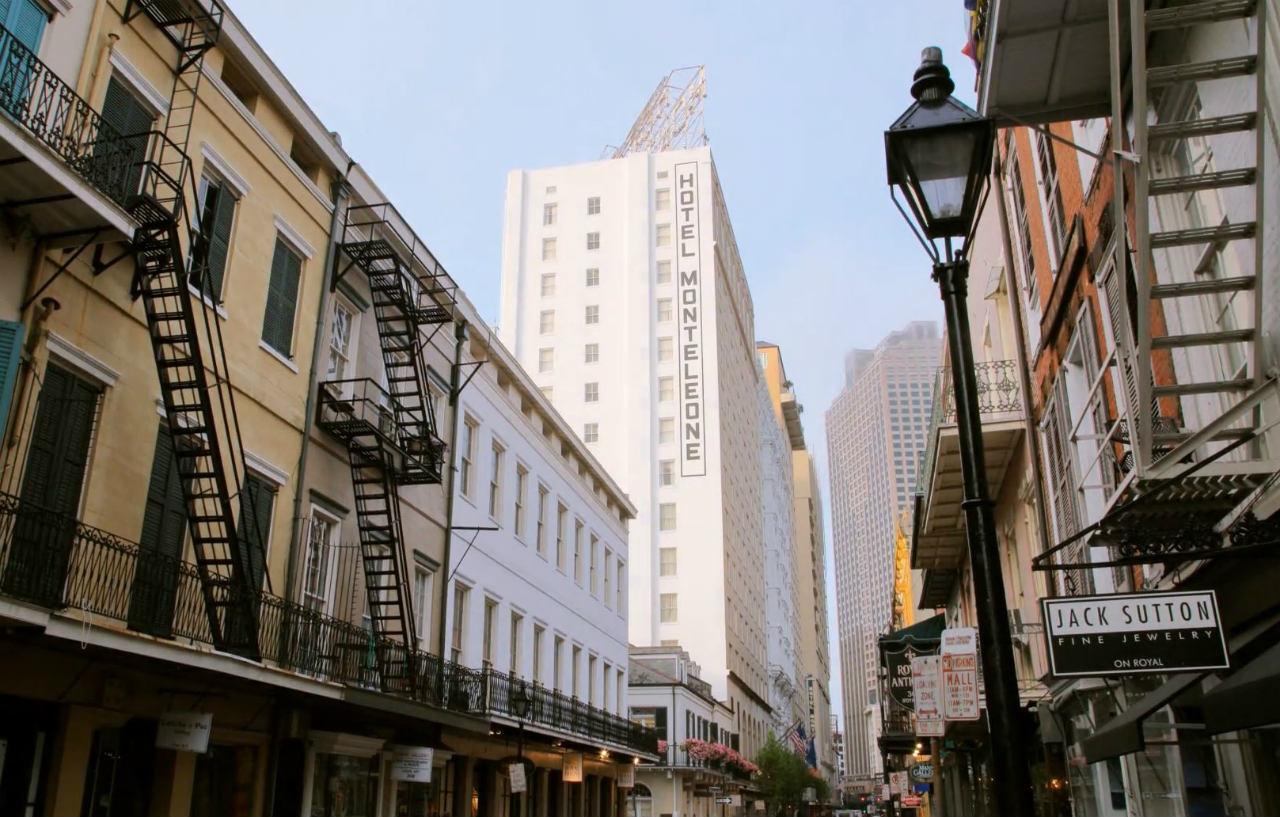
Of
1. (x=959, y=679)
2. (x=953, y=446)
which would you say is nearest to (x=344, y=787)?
(x=959, y=679)

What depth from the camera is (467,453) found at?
22.1m

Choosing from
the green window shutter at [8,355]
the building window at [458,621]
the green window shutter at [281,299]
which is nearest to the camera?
the green window shutter at [8,355]

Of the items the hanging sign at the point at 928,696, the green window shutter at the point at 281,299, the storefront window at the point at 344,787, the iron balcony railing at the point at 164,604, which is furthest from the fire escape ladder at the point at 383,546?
the hanging sign at the point at 928,696

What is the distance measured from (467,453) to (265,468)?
8068 millimetres

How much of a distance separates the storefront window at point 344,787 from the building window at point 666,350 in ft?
164

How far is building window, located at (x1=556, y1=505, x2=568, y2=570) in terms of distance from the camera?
28.3m

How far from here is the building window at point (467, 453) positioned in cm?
2164

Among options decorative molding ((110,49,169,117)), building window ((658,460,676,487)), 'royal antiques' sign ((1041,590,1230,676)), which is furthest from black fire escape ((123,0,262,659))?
building window ((658,460,676,487))

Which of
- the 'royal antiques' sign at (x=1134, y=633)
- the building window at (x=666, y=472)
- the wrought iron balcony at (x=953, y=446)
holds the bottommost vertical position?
the 'royal antiques' sign at (x=1134, y=633)

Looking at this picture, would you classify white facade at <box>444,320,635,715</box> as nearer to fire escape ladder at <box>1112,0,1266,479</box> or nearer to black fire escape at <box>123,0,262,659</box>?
black fire escape at <box>123,0,262,659</box>

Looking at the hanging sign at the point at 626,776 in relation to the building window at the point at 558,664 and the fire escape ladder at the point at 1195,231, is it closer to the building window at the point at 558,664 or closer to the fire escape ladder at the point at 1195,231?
the building window at the point at 558,664

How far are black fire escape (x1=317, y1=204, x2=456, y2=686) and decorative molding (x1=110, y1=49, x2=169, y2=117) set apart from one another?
447cm

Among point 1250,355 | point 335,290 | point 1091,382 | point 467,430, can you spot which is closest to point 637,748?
point 467,430

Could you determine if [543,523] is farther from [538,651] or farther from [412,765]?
[412,765]
